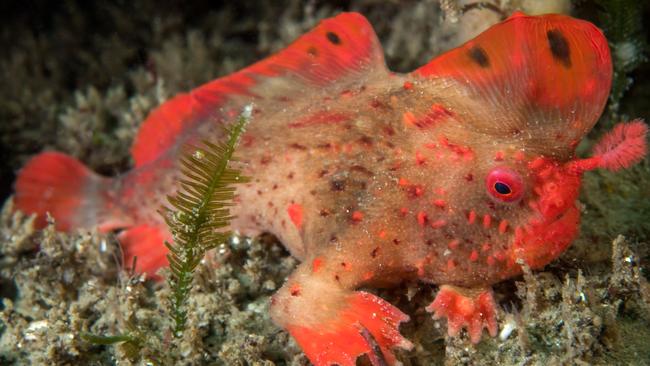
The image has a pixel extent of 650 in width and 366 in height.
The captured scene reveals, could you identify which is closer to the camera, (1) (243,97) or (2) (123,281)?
(2) (123,281)

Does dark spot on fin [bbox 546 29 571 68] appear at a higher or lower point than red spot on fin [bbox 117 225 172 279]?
lower

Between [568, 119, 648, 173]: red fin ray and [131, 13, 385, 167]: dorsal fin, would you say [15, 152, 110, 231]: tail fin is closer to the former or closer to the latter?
[131, 13, 385, 167]: dorsal fin

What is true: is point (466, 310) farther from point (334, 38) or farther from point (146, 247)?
point (146, 247)

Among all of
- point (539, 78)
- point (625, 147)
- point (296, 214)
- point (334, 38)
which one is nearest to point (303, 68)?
point (334, 38)

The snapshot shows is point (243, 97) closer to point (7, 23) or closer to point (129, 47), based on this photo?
point (129, 47)

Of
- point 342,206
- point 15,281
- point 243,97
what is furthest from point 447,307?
point 15,281

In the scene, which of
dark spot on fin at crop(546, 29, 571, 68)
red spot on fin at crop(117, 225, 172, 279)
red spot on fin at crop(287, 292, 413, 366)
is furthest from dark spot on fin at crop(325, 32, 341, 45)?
red spot on fin at crop(117, 225, 172, 279)
